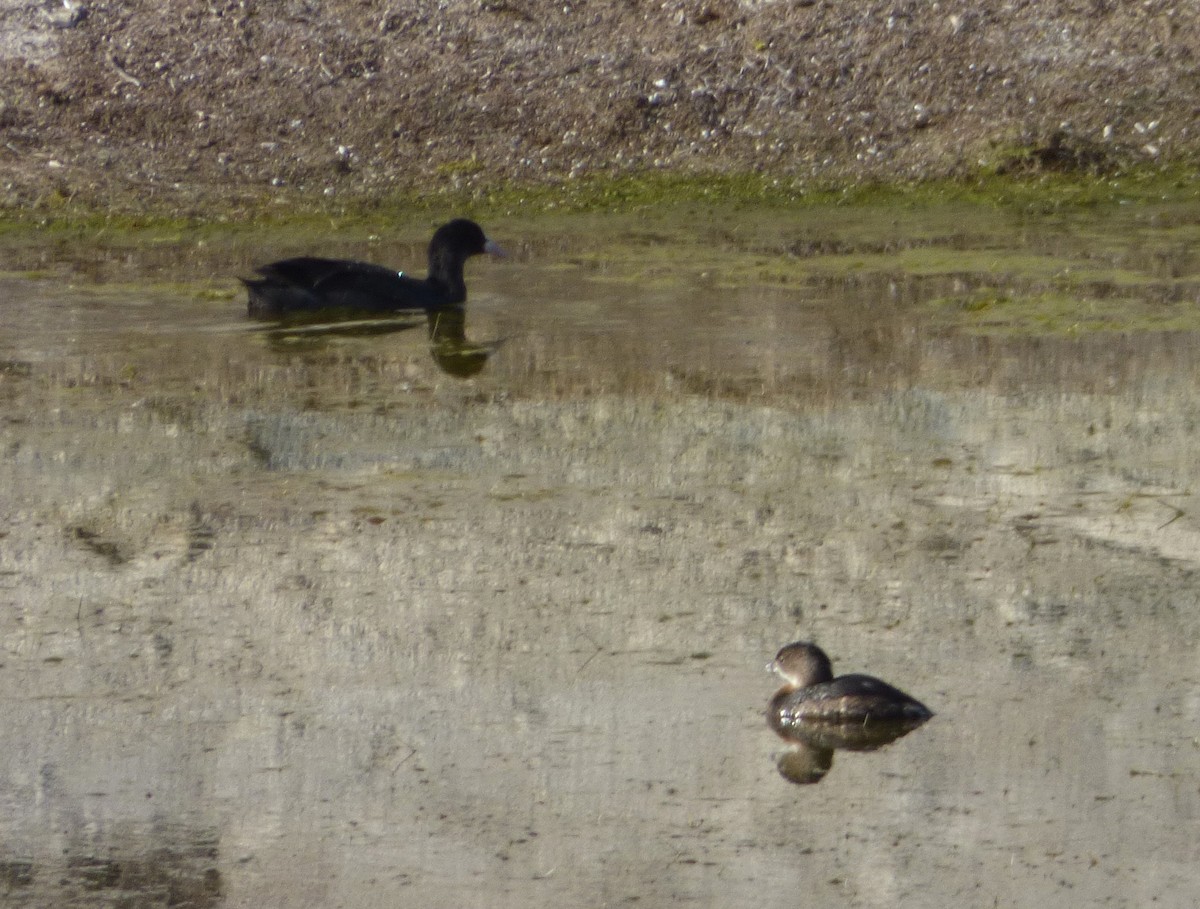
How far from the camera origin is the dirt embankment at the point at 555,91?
1355cm

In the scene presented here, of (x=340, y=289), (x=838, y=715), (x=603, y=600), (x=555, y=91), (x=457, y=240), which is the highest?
(x=555, y=91)

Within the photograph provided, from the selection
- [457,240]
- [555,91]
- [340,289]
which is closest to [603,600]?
[340,289]

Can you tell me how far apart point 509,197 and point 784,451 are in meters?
6.35

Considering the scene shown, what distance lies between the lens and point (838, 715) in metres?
4.76

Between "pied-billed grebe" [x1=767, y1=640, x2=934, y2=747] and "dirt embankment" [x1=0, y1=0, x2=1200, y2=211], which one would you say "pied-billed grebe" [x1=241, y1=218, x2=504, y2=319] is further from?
"pied-billed grebe" [x1=767, y1=640, x2=934, y2=747]

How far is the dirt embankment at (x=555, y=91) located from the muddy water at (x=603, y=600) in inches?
148

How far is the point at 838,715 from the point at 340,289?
19.0 ft

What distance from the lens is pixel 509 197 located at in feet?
43.5

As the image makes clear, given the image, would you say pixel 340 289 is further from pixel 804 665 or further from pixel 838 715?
pixel 838 715

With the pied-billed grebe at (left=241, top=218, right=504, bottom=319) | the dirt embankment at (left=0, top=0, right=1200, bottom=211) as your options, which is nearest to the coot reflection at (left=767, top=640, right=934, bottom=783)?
the pied-billed grebe at (left=241, top=218, right=504, bottom=319)

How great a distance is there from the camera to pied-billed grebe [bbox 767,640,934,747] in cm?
475

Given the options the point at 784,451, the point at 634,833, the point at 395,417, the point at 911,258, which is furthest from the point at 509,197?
the point at 634,833

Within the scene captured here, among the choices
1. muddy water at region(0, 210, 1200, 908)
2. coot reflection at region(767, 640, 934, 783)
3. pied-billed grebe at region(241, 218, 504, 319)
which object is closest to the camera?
muddy water at region(0, 210, 1200, 908)

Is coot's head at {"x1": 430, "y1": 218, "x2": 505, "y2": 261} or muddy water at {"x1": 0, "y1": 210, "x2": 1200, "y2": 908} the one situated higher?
coot's head at {"x1": 430, "y1": 218, "x2": 505, "y2": 261}
